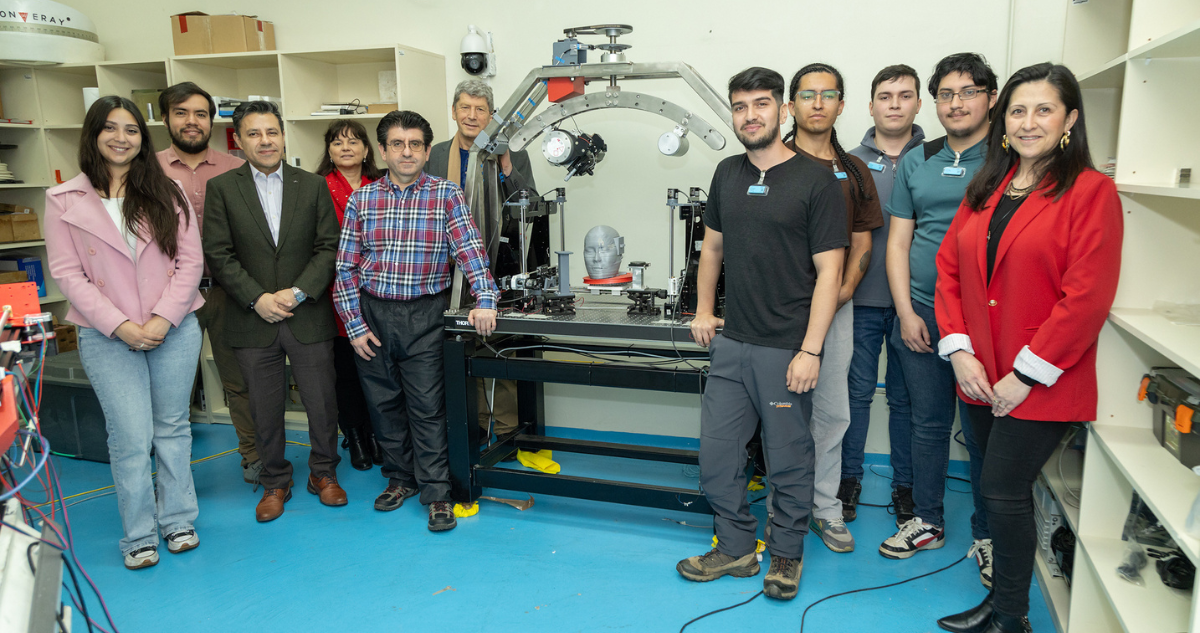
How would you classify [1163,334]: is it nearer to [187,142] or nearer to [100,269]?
[100,269]

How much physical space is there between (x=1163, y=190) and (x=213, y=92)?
165 inches

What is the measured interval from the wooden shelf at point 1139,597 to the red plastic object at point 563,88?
2.08m

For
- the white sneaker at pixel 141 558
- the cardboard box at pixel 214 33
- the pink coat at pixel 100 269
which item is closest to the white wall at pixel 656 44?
the cardboard box at pixel 214 33

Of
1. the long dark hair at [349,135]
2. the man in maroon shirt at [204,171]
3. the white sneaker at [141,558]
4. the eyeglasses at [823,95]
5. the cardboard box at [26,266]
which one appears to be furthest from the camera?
the cardboard box at [26,266]

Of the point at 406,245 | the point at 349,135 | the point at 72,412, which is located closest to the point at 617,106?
the point at 406,245

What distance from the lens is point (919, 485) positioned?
2.61m

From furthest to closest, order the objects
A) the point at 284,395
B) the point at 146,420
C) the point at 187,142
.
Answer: the point at 187,142
the point at 284,395
the point at 146,420

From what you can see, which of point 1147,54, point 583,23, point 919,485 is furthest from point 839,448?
point 583,23

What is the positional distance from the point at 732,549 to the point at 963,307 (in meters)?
1.03

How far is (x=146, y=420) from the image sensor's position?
2.58m

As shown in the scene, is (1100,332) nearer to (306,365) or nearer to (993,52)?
(993,52)

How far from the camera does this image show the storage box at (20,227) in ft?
13.7

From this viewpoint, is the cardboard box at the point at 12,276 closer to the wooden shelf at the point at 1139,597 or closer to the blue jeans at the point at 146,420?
the blue jeans at the point at 146,420

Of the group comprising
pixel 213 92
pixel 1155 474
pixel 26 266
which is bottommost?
pixel 1155 474
